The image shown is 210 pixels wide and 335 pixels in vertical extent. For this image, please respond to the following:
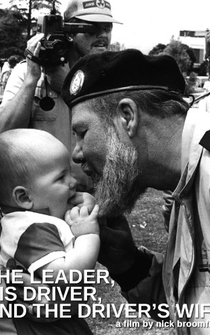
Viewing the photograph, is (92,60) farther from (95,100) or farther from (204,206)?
(204,206)

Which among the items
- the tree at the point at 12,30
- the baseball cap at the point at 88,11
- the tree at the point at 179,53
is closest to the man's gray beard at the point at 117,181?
the baseball cap at the point at 88,11

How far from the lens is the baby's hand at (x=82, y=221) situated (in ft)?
7.50

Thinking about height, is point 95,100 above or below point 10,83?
above

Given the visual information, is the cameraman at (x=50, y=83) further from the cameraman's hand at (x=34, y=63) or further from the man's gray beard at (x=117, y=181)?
the man's gray beard at (x=117, y=181)

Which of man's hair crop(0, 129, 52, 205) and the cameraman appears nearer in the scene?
man's hair crop(0, 129, 52, 205)

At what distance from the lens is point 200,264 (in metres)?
2.13

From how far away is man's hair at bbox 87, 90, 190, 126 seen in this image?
2.24m

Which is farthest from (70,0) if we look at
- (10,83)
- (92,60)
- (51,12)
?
(92,60)

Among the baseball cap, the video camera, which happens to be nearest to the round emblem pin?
the baseball cap

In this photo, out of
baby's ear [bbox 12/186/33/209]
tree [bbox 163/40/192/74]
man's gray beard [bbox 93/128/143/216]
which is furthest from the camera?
tree [bbox 163/40/192/74]

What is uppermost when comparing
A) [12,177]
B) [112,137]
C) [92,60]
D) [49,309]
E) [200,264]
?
[92,60]

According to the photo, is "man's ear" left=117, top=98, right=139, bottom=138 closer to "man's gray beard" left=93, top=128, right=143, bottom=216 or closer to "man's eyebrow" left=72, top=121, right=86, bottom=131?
"man's gray beard" left=93, top=128, right=143, bottom=216

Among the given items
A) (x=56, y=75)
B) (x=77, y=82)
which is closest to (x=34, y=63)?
(x=56, y=75)

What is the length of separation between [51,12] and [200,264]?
8.59 ft
